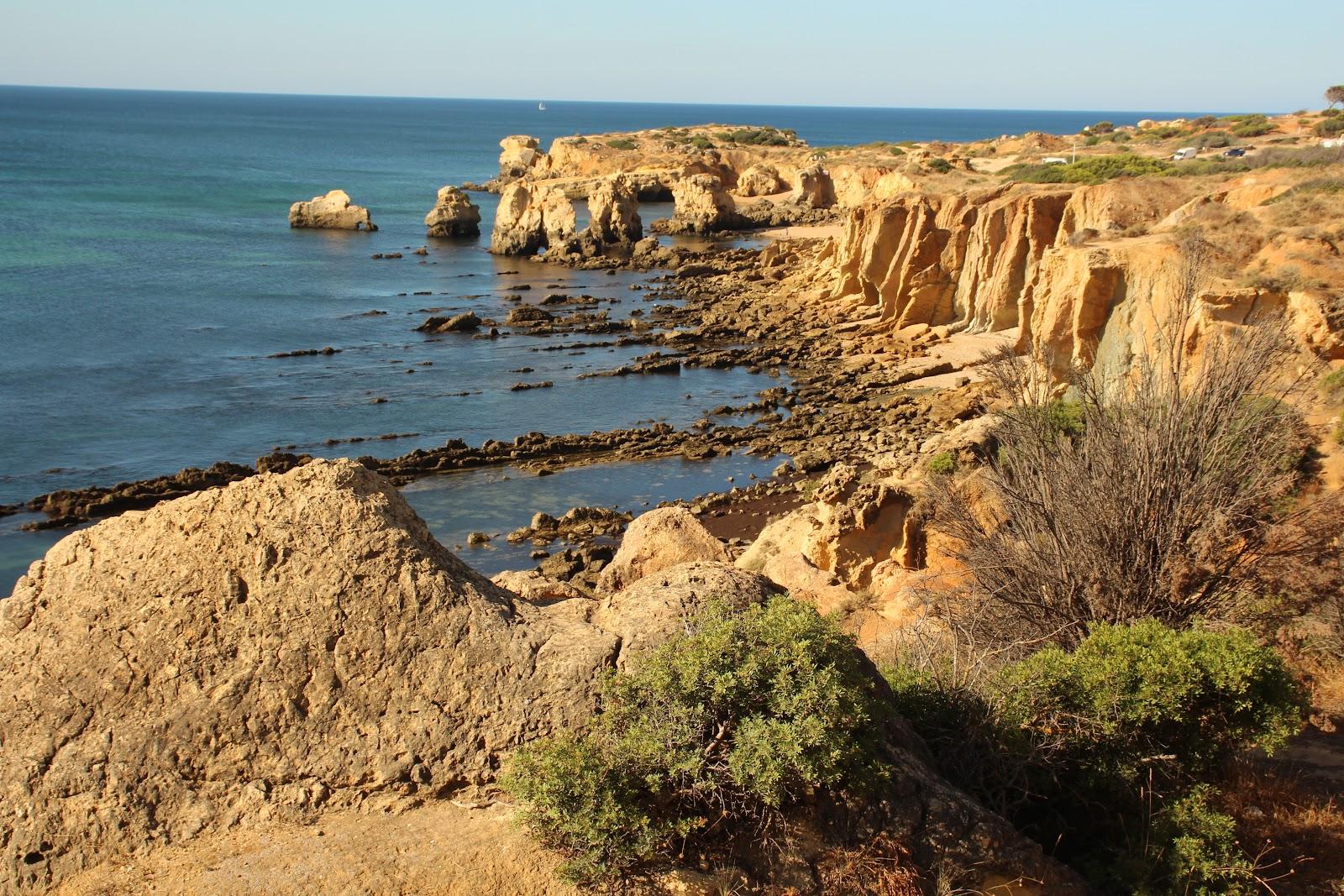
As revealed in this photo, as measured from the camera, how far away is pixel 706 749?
741 centimetres

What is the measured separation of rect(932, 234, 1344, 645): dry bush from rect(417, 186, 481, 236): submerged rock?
237 feet

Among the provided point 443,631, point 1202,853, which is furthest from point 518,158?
point 1202,853

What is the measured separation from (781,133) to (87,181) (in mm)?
70865

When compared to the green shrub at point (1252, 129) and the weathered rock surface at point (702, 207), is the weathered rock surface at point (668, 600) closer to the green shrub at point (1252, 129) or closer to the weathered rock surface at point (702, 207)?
the weathered rock surface at point (702, 207)

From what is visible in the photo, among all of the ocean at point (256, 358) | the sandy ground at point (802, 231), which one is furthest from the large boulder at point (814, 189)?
the ocean at point (256, 358)

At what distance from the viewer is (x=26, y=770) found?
7.84m

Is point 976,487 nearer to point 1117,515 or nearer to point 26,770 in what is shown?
point 1117,515

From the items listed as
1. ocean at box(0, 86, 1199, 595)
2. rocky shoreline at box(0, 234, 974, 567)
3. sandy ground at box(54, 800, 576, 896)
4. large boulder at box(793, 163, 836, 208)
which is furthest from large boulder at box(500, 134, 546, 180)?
sandy ground at box(54, 800, 576, 896)

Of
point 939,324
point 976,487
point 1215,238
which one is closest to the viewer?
point 976,487

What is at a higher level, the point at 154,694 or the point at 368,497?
the point at 368,497

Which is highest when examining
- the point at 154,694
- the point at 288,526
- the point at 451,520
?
the point at 288,526

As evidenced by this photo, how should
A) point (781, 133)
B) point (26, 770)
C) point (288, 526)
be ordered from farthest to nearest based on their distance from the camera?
1. point (781, 133)
2. point (288, 526)
3. point (26, 770)

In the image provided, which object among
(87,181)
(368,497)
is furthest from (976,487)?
(87,181)

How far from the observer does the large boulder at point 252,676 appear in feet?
25.7
